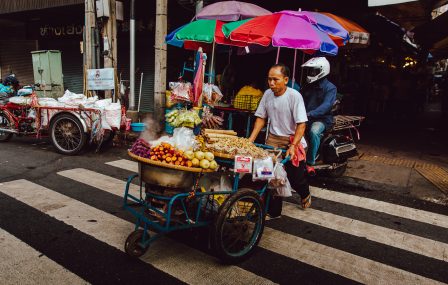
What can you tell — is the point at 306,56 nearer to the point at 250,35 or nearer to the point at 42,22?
the point at 250,35

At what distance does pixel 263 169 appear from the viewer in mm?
3414

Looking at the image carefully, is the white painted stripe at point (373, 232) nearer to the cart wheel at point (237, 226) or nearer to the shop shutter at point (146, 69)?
the cart wheel at point (237, 226)

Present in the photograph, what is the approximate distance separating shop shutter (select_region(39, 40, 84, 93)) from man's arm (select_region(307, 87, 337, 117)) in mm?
12953

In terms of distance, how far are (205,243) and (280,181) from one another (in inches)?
42.7

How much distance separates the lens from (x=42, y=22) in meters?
16.5

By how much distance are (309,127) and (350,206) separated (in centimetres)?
166

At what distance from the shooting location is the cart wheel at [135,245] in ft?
10.8

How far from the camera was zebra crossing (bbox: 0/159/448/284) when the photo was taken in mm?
3125

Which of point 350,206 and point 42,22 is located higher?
point 42,22

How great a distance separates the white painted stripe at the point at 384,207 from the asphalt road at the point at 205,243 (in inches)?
0.6

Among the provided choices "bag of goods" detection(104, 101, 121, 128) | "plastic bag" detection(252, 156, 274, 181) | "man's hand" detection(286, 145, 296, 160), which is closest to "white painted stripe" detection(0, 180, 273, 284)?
"plastic bag" detection(252, 156, 274, 181)

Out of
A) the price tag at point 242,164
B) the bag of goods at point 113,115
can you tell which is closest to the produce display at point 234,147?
the price tag at point 242,164

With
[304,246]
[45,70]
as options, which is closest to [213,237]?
[304,246]

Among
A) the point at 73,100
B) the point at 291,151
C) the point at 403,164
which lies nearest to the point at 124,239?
the point at 291,151
